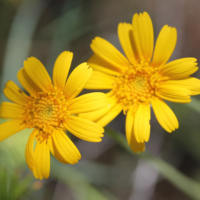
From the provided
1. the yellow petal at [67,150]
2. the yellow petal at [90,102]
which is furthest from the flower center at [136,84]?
the yellow petal at [67,150]

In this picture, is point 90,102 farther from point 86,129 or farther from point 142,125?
point 142,125

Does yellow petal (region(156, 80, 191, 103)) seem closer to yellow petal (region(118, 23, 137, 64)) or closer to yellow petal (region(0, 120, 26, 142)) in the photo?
yellow petal (region(118, 23, 137, 64))

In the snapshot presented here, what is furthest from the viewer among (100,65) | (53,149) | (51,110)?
(100,65)

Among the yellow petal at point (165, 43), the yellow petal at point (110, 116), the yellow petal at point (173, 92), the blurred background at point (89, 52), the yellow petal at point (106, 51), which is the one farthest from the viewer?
the blurred background at point (89, 52)

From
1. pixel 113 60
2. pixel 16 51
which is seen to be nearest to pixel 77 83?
pixel 113 60

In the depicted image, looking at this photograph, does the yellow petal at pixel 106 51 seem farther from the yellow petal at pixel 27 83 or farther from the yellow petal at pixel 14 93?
the yellow petal at pixel 14 93

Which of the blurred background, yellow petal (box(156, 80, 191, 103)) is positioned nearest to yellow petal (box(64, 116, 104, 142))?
yellow petal (box(156, 80, 191, 103))

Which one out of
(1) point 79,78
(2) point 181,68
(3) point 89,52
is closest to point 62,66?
(1) point 79,78

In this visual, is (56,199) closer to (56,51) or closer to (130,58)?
(56,51)
